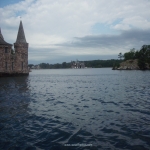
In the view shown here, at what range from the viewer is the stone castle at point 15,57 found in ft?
173

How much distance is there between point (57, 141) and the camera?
7.36 metres

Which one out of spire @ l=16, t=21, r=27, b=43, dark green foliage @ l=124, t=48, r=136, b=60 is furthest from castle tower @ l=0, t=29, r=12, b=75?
dark green foliage @ l=124, t=48, r=136, b=60

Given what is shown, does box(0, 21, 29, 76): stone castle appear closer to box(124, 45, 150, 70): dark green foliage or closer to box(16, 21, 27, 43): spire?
box(16, 21, 27, 43): spire

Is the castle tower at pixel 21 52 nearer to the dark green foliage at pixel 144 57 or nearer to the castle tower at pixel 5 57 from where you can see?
the castle tower at pixel 5 57

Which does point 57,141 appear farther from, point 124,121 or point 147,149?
point 124,121

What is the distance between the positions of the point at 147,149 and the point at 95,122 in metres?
3.56

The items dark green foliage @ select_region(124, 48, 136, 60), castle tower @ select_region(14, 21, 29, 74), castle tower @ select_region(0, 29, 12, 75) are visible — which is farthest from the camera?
dark green foliage @ select_region(124, 48, 136, 60)

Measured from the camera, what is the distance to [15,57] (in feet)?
186

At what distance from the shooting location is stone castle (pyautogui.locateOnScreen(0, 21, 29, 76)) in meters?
52.7

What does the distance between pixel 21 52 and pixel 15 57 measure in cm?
272

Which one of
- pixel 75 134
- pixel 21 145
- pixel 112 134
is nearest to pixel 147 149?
pixel 112 134

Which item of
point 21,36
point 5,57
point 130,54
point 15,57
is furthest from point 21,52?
point 130,54

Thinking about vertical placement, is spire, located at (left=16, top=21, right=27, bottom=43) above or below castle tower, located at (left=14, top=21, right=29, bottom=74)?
above

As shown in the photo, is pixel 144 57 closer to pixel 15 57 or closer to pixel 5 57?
pixel 15 57
